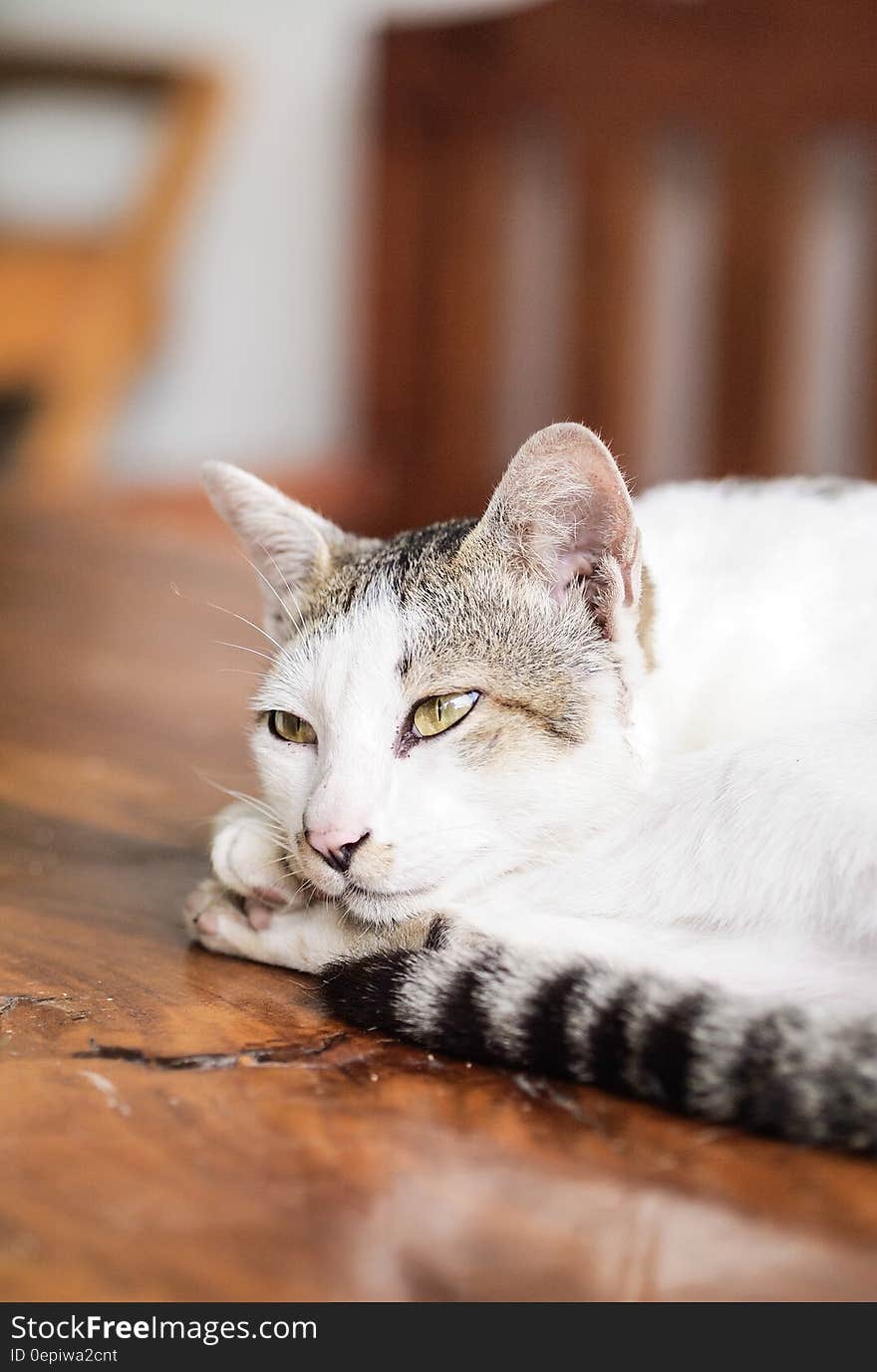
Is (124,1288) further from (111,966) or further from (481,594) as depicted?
(481,594)

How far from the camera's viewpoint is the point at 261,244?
3.75 meters

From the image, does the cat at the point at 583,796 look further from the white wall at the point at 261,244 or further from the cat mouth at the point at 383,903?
the white wall at the point at 261,244

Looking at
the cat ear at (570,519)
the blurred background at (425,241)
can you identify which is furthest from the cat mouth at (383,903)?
the blurred background at (425,241)

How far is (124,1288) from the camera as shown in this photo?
0.51 metres

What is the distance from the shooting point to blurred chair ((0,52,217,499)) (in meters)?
3.11

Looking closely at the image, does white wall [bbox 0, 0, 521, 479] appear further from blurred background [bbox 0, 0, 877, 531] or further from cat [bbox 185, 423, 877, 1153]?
cat [bbox 185, 423, 877, 1153]

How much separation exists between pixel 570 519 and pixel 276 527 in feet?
0.90

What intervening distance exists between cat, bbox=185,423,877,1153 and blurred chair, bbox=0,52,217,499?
88.8 inches

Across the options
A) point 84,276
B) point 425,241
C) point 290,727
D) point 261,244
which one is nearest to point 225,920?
point 290,727

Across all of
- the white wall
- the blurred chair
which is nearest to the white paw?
the blurred chair

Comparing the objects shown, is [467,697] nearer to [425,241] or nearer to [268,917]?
[268,917]

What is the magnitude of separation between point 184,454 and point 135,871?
9.44ft

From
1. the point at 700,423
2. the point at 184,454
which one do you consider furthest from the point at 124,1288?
the point at 184,454
